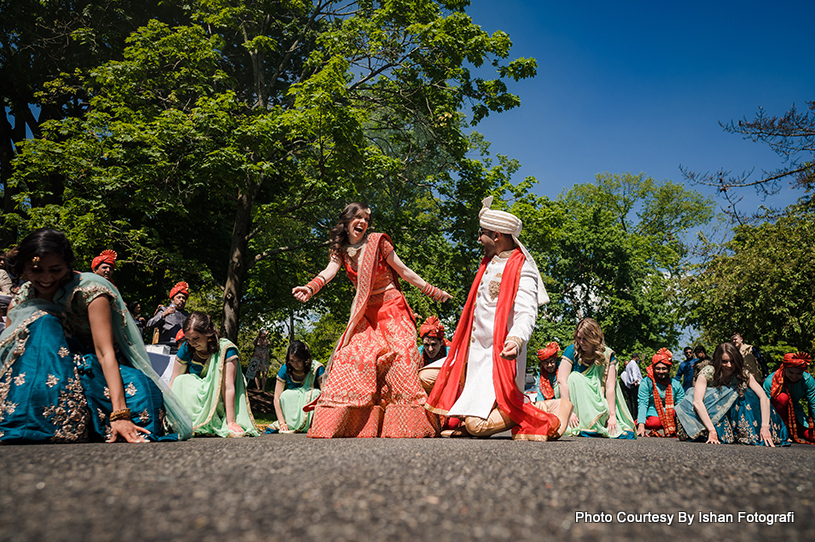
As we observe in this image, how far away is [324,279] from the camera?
482 cm

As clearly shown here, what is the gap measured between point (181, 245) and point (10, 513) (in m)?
15.0

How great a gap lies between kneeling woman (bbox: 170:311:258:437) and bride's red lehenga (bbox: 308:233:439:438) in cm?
167

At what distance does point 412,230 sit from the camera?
46.3 feet

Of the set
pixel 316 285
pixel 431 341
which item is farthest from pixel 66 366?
pixel 431 341

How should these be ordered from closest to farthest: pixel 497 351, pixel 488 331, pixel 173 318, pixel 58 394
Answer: pixel 58 394 → pixel 497 351 → pixel 488 331 → pixel 173 318

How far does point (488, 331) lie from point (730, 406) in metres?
4.01

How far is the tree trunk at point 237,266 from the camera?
12141mm

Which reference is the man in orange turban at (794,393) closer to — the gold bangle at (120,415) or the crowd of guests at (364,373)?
the crowd of guests at (364,373)

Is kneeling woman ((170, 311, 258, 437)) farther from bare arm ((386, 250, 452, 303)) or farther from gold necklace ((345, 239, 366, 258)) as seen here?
bare arm ((386, 250, 452, 303))

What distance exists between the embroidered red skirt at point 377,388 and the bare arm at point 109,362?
153 cm

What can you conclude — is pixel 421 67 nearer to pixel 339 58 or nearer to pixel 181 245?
pixel 339 58

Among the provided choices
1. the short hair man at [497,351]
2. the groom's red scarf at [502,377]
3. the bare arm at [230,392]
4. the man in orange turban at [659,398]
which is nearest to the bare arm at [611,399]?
the man in orange turban at [659,398]

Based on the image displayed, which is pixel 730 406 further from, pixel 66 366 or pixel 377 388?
pixel 66 366

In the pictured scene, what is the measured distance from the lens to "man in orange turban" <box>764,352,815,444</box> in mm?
7535
